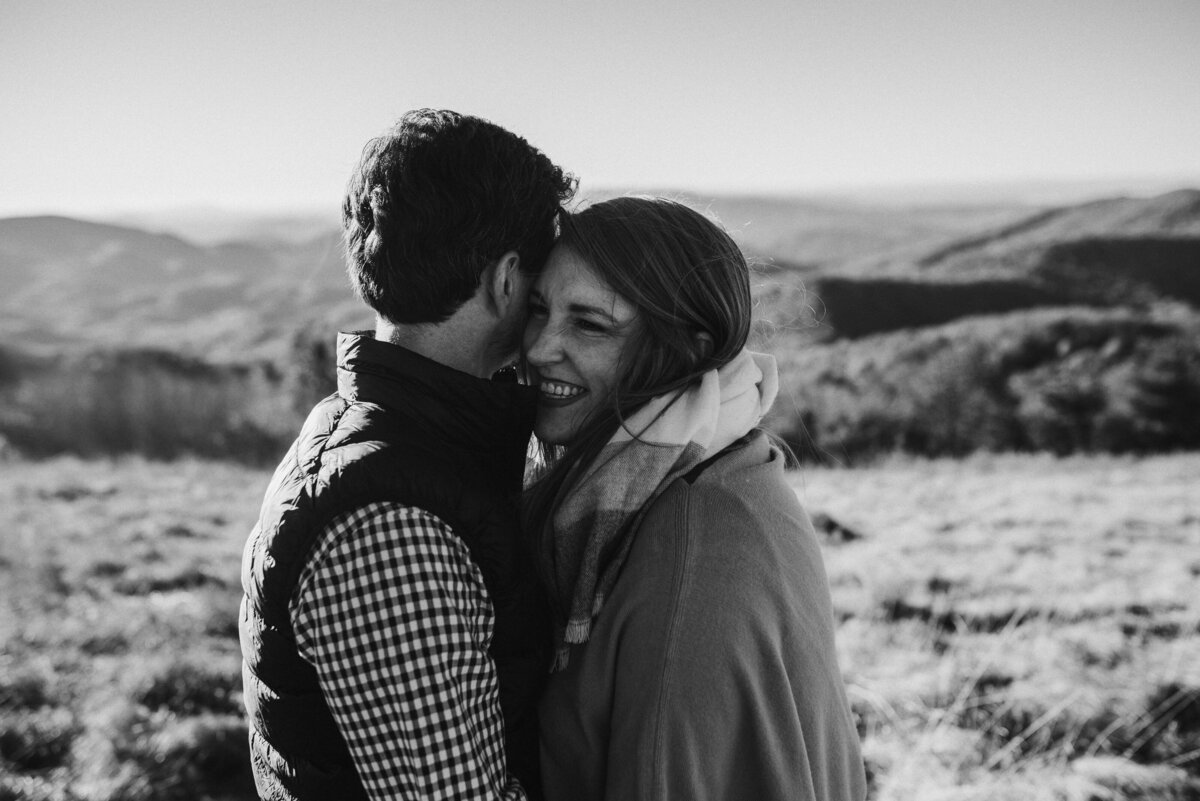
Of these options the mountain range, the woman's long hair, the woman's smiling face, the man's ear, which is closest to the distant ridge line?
the mountain range

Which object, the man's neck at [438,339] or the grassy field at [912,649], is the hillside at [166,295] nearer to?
the grassy field at [912,649]

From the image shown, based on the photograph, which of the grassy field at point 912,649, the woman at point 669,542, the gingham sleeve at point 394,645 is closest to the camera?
the gingham sleeve at point 394,645

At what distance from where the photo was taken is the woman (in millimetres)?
1562

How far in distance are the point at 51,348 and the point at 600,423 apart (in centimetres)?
3067

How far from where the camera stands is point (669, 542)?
162cm

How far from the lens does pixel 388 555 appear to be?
4.41ft

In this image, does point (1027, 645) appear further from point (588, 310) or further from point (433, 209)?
point (433, 209)

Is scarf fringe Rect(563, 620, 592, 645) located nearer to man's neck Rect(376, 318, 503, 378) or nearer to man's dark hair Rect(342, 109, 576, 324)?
man's neck Rect(376, 318, 503, 378)

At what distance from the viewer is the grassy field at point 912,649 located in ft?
11.4

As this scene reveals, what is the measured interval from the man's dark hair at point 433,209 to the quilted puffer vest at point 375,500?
0.46ft

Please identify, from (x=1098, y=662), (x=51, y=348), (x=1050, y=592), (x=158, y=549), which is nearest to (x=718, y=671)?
(x=1098, y=662)

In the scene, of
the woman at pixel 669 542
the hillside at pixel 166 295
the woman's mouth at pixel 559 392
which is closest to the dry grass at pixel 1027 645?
the woman at pixel 669 542

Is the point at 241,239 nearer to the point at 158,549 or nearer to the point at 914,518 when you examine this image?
the point at 158,549

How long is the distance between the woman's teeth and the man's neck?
240 millimetres
